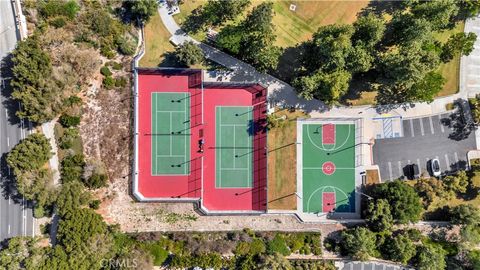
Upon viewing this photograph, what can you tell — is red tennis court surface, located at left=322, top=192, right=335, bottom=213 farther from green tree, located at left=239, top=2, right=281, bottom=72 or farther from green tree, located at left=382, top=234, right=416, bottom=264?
green tree, located at left=239, top=2, right=281, bottom=72

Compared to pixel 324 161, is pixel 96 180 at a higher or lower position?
lower

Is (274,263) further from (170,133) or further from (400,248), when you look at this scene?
(170,133)

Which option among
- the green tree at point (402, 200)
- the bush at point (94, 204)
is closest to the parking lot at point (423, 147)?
the green tree at point (402, 200)

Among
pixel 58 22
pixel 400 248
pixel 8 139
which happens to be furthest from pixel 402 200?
pixel 8 139

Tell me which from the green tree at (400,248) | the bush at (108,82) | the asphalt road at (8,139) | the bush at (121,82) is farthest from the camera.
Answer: the bush at (121,82)

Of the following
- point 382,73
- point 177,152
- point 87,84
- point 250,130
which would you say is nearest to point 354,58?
point 382,73

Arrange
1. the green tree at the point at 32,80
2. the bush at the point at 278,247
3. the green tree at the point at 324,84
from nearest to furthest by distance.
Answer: the green tree at the point at 32,80
the green tree at the point at 324,84
the bush at the point at 278,247

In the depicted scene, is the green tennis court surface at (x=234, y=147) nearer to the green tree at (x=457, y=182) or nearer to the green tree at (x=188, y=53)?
the green tree at (x=188, y=53)
